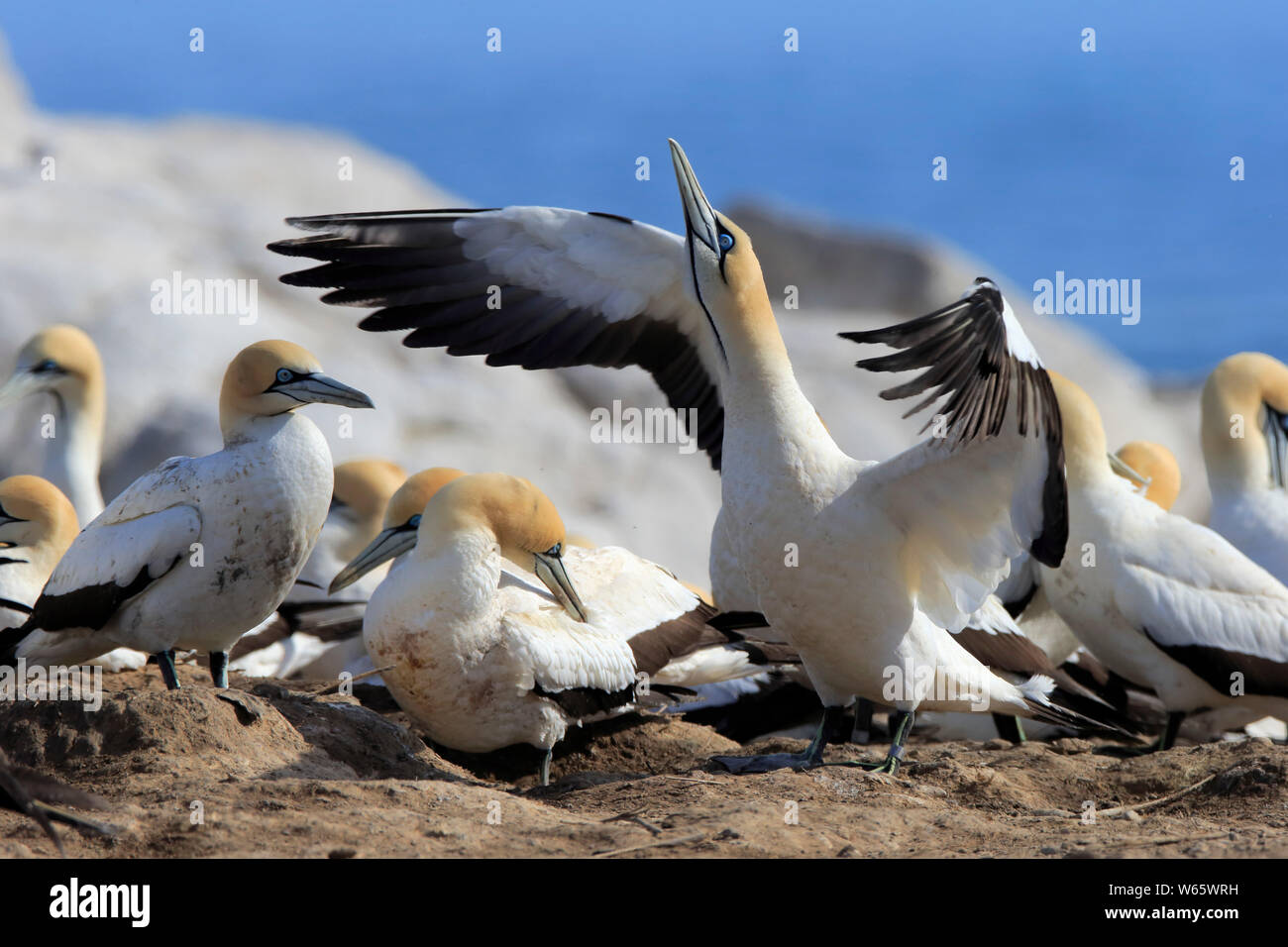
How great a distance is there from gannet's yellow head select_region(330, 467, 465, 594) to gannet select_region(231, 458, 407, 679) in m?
0.69

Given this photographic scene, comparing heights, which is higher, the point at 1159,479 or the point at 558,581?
the point at 1159,479

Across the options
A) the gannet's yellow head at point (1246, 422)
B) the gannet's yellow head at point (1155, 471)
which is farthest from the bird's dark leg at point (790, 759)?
the gannet's yellow head at point (1246, 422)

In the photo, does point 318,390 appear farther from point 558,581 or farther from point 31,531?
point 31,531

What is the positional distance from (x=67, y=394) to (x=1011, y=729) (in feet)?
19.1

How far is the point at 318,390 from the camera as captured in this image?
5.54m

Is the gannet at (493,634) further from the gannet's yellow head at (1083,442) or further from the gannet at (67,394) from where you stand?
the gannet at (67,394)

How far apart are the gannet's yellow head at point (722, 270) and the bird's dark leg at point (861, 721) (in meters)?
1.90

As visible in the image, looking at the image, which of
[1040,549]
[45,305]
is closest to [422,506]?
[1040,549]

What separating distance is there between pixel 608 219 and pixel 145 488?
210cm

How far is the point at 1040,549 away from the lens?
5.06 meters

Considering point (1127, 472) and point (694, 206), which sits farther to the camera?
point (1127, 472)

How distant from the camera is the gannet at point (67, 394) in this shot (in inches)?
345

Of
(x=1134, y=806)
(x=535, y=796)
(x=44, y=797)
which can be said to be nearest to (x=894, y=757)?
(x=1134, y=806)

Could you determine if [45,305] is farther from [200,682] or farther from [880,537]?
[880,537]
